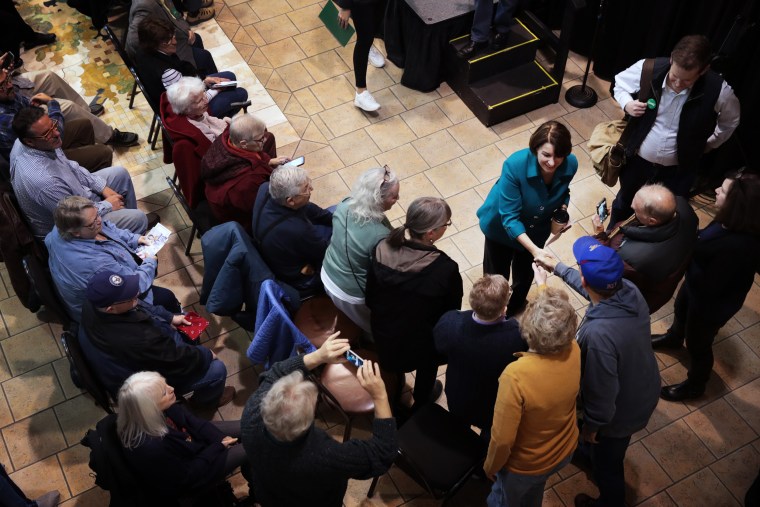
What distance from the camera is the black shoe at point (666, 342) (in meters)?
4.52

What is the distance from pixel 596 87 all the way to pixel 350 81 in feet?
7.17

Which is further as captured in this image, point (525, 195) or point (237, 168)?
point (237, 168)

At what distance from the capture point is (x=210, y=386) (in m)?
4.16

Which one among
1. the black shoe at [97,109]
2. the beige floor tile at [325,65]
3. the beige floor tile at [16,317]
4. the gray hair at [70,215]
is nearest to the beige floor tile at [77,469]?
the beige floor tile at [16,317]

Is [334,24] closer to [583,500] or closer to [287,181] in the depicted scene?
[287,181]

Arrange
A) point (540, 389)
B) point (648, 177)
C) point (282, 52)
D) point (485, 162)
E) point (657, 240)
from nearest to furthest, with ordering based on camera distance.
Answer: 1. point (540, 389)
2. point (657, 240)
3. point (648, 177)
4. point (485, 162)
5. point (282, 52)

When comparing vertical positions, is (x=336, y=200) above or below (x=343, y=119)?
below

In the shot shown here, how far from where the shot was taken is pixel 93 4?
671cm

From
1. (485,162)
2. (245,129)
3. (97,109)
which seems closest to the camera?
(245,129)

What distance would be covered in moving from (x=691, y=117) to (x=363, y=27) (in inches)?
103

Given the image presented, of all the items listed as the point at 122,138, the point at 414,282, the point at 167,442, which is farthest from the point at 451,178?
the point at 167,442

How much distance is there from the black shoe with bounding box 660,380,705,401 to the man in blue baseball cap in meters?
1.05

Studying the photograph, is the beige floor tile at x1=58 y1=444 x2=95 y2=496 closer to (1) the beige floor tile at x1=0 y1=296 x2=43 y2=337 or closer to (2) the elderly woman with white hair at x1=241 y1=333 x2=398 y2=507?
(1) the beige floor tile at x1=0 y1=296 x2=43 y2=337

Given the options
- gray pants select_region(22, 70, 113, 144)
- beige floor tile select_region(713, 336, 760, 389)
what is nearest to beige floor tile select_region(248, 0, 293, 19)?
gray pants select_region(22, 70, 113, 144)
